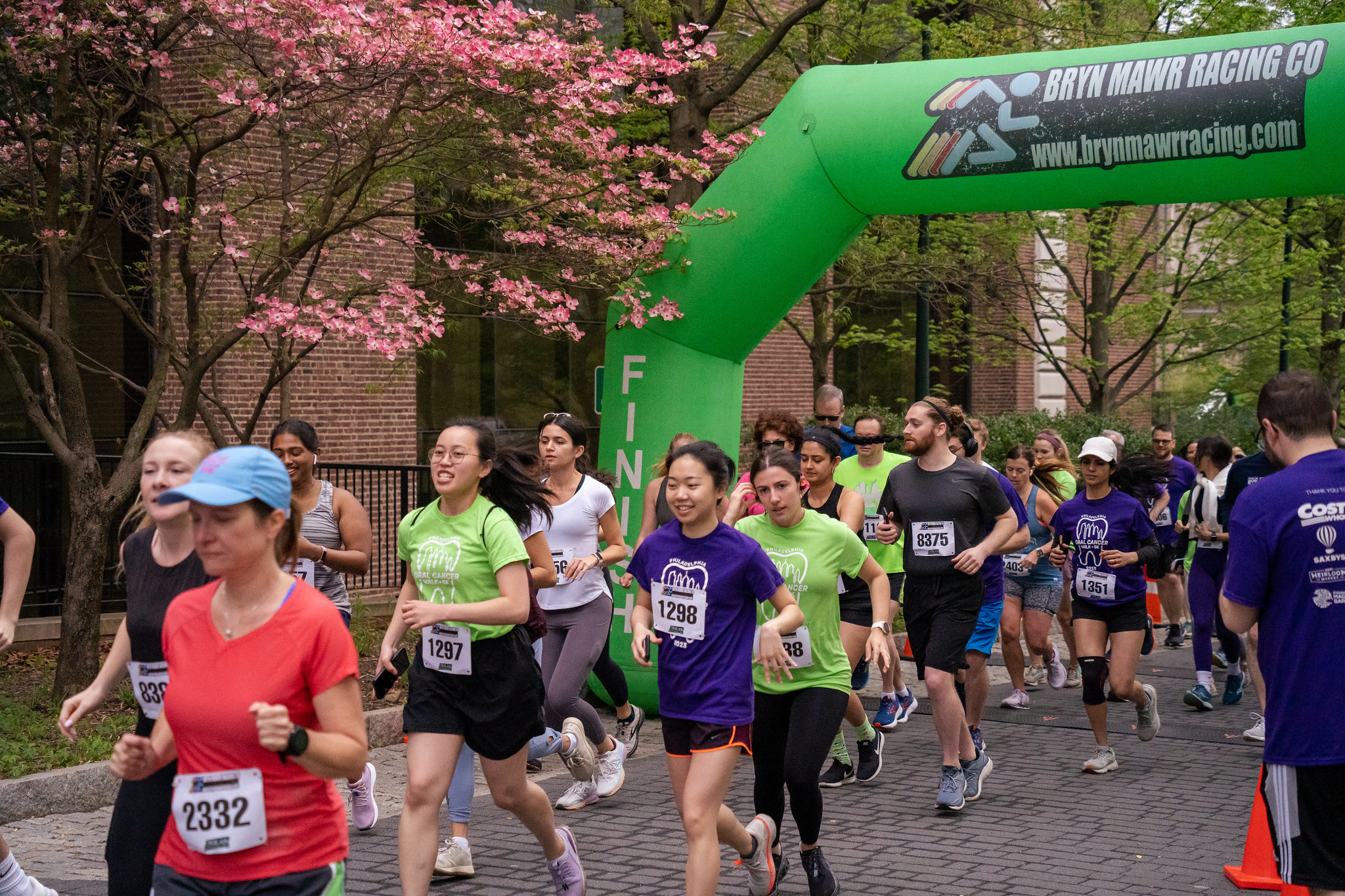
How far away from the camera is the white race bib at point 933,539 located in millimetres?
7477

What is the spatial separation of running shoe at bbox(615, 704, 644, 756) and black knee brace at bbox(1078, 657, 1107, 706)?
2.63m

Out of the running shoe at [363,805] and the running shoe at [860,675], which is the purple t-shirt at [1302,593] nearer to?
the running shoe at [363,805]

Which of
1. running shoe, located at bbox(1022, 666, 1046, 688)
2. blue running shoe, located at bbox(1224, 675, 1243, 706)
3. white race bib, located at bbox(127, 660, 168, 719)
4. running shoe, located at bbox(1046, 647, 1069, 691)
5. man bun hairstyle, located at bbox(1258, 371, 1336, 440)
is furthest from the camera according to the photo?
A: running shoe, located at bbox(1022, 666, 1046, 688)

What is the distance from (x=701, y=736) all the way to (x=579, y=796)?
2510 millimetres

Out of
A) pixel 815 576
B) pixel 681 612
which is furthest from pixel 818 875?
pixel 681 612

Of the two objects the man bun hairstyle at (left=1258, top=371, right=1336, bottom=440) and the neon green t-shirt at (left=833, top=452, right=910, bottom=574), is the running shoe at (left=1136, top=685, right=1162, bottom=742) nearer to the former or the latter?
the neon green t-shirt at (left=833, top=452, right=910, bottom=574)

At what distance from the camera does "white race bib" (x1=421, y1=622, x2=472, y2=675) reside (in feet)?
17.5

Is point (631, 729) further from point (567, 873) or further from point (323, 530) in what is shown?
point (567, 873)

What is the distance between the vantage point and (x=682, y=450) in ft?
17.7

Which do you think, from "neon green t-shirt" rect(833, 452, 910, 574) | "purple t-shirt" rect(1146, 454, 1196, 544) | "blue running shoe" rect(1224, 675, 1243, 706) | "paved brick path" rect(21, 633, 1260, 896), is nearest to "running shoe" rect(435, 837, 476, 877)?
"paved brick path" rect(21, 633, 1260, 896)

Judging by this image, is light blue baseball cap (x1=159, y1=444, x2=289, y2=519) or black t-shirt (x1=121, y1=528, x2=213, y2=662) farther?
black t-shirt (x1=121, y1=528, x2=213, y2=662)

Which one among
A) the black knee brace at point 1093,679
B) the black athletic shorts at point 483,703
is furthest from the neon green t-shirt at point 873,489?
the black athletic shorts at point 483,703

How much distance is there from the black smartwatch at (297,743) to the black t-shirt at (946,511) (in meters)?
5.07

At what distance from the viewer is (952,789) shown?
724 cm
